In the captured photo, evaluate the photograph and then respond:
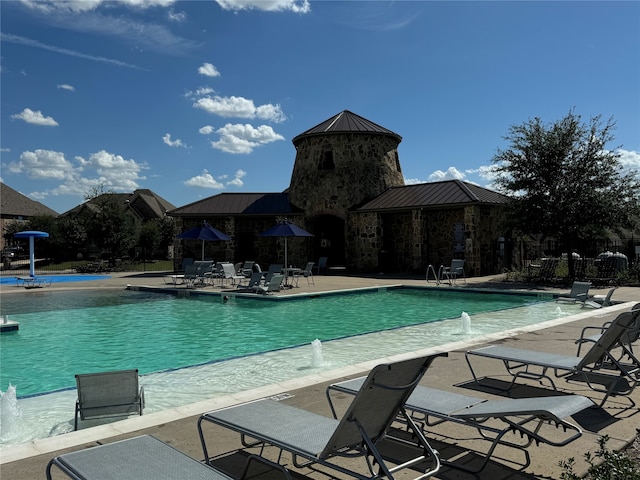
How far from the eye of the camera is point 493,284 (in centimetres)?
1723

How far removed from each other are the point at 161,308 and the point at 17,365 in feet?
19.4

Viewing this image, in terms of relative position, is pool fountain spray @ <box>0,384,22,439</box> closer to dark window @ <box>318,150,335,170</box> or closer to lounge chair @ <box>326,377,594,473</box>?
lounge chair @ <box>326,377,594,473</box>

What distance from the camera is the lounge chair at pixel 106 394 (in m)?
4.73

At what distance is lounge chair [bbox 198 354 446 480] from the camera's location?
8.96 ft

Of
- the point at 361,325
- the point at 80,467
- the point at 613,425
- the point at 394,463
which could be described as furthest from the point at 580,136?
the point at 80,467

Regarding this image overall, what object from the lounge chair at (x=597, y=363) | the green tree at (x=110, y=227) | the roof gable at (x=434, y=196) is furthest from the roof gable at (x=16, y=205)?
the lounge chair at (x=597, y=363)

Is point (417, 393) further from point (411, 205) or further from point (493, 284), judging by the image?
point (411, 205)

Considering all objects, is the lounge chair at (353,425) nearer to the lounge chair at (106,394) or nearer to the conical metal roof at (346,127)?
the lounge chair at (106,394)

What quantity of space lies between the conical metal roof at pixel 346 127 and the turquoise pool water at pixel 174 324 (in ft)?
36.6

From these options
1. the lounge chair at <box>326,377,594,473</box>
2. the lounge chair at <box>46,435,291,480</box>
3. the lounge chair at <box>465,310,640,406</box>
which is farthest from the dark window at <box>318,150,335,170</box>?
the lounge chair at <box>46,435,291,480</box>

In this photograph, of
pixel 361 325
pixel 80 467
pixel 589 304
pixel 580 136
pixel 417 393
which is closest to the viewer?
pixel 80 467

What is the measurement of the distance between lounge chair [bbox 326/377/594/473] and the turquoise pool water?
4357mm

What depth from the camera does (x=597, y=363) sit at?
16.2 ft

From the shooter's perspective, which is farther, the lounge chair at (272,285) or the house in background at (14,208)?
A: the house in background at (14,208)
